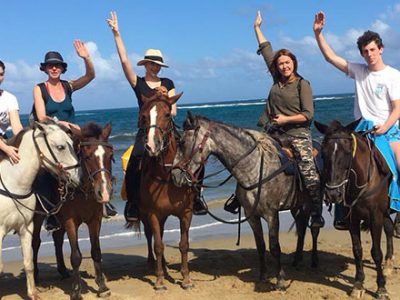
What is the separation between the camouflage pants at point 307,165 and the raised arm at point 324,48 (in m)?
1.01

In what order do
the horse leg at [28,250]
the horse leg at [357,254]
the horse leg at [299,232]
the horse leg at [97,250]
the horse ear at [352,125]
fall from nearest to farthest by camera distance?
1. the horse ear at [352,125]
2. the horse leg at [28,250]
3. the horse leg at [357,254]
4. the horse leg at [97,250]
5. the horse leg at [299,232]

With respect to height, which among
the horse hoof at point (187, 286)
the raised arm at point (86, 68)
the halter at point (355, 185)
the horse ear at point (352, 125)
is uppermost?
the raised arm at point (86, 68)

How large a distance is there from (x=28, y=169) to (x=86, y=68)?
1.80m

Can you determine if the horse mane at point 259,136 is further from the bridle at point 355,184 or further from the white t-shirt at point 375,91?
the white t-shirt at point 375,91

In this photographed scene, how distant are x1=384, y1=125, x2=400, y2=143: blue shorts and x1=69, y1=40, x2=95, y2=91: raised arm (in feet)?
13.1

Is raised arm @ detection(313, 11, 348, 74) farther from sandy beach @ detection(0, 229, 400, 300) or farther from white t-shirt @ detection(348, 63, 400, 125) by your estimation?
sandy beach @ detection(0, 229, 400, 300)

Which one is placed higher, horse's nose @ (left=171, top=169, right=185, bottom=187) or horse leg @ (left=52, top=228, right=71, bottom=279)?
horse's nose @ (left=171, top=169, right=185, bottom=187)

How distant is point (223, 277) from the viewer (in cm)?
709

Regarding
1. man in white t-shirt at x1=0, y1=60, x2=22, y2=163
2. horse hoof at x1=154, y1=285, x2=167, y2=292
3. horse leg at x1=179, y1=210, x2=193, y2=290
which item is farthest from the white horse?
horse hoof at x1=154, y1=285, x2=167, y2=292

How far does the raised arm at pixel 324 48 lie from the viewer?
638 centimetres

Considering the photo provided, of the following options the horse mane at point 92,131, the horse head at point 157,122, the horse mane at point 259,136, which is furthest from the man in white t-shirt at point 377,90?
the horse mane at point 92,131

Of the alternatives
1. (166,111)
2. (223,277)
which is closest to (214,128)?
(166,111)

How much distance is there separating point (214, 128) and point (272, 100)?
1.03m

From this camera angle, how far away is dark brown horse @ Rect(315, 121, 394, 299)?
539 centimetres
